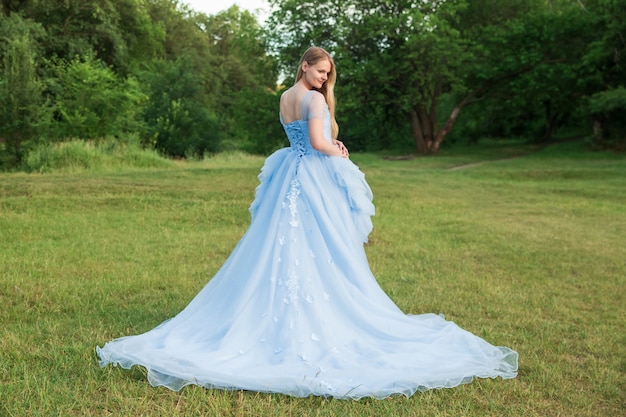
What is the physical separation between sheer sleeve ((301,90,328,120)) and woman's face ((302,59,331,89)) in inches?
4.1

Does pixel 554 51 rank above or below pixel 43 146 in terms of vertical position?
above

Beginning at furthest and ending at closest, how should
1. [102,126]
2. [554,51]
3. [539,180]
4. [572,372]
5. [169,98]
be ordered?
[554,51], [169,98], [102,126], [539,180], [572,372]

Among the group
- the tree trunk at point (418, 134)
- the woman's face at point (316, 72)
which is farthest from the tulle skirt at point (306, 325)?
the tree trunk at point (418, 134)

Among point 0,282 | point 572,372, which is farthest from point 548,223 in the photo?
point 0,282

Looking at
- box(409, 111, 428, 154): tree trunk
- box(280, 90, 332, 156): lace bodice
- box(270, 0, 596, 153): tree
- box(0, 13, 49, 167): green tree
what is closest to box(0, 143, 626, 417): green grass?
box(280, 90, 332, 156): lace bodice

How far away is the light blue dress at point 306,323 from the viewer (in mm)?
4160

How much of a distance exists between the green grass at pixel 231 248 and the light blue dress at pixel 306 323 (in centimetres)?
13

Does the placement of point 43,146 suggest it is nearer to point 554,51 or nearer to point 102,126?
point 102,126

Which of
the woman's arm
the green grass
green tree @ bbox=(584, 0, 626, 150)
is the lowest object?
the green grass

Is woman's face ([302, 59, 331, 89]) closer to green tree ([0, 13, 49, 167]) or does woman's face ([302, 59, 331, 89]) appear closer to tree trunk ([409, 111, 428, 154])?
green tree ([0, 13, 49, 167])

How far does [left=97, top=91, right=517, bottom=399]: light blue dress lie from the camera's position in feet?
13.6

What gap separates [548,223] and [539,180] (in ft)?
31.0

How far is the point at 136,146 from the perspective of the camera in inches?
862

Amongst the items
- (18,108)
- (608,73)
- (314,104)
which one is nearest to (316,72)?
(314,104)
